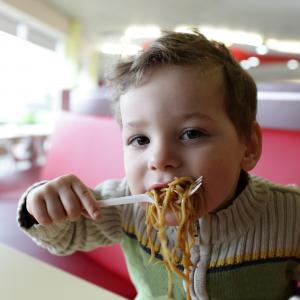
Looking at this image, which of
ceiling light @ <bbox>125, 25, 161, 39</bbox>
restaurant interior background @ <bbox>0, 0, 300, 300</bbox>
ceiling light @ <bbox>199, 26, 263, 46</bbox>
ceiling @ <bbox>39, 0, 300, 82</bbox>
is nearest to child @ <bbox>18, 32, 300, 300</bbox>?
restaurant interior background @ <bbox>0, 0, 300, 300</bbox>

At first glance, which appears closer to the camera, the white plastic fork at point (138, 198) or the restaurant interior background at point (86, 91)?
the white plastic fork at point (138, 198)

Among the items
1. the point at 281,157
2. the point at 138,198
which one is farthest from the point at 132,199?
the point at 281,157

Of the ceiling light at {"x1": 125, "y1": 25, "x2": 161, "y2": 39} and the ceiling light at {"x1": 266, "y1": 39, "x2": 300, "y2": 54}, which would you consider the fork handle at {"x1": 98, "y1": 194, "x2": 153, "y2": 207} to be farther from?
the ceiling light at {"x1": 266, "y1": 39, "x2": 300, "y2": 54}

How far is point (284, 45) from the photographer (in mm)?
7656

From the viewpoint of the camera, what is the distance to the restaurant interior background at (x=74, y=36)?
4791 millimetres

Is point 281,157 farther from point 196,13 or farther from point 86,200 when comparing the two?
point 196,13

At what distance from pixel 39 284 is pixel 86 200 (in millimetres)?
177

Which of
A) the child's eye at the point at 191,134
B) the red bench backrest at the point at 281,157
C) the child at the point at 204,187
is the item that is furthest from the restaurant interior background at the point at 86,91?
the child's eye at the point at 191,134

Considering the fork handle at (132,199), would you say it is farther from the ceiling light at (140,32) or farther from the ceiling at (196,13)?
the ceiling light at (140,32)

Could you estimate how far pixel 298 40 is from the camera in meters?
7.34

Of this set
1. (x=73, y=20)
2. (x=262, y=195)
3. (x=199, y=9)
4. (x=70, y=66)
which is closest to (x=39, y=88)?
(x=70, y=66)

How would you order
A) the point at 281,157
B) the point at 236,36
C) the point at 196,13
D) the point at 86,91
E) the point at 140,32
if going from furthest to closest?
the point at 140,32, the point at 236,36, the point at 196,13, the point at 86,91, the point at 281,157

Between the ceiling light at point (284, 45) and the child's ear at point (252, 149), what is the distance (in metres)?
7.34

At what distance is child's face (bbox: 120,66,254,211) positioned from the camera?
0.55m
